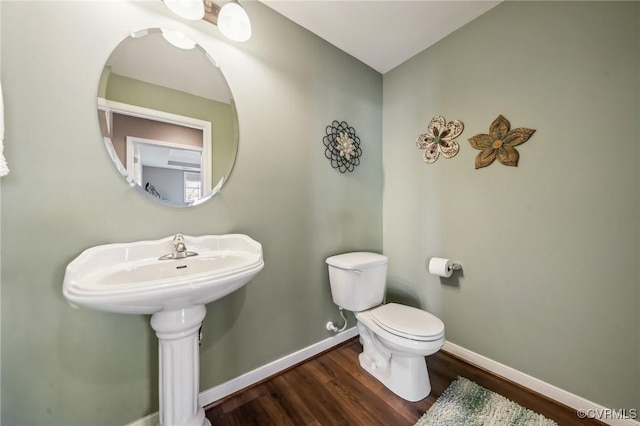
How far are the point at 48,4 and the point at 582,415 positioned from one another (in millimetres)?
3058

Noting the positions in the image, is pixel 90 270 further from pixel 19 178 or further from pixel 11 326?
pixel 19 178

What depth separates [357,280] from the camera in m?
1.52

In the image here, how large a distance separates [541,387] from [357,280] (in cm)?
118

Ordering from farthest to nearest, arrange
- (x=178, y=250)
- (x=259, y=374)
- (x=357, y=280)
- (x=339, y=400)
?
(x=357, y=280) < (x=259, y=374) < (x=339, y=400) < (x=178, y=250)

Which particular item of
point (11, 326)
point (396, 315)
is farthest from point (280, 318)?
point (11, 326)

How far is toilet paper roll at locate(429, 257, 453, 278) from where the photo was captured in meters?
1.58

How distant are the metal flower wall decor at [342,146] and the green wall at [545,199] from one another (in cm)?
53

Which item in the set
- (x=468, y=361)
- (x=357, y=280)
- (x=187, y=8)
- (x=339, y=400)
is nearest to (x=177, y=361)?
(x=339, y=400)

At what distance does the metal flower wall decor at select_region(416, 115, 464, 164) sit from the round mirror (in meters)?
1.43

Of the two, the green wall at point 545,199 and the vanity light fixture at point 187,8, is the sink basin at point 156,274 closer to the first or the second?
the vanity light fixture at point 187,8

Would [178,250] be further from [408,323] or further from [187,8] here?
[408,323]

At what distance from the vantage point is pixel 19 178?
0.83m

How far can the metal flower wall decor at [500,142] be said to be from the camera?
1358 mm

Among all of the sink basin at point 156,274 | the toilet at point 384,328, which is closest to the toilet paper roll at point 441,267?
the toilet at point 384,328
